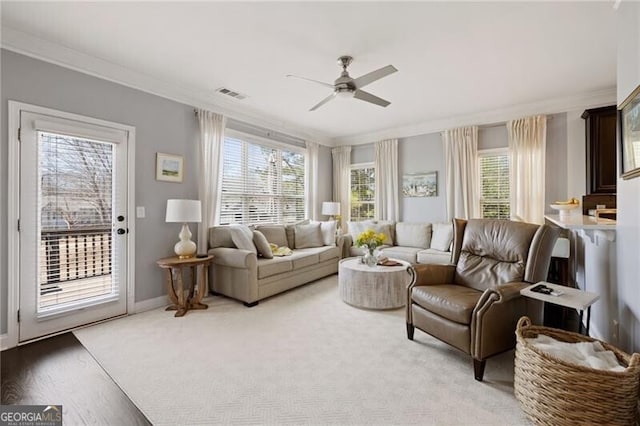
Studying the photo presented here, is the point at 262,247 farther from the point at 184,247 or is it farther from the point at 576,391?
the point at 576,391

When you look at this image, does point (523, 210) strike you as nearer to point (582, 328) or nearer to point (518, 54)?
point (582, 328)

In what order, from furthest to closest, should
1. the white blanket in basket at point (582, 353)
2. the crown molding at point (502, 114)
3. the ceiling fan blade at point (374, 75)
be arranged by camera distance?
the crown molding at point (502, 114)
the ceiling fan blade at point (374, 75)
the white blanket in basket at point (582, 353)

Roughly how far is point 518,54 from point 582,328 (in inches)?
108

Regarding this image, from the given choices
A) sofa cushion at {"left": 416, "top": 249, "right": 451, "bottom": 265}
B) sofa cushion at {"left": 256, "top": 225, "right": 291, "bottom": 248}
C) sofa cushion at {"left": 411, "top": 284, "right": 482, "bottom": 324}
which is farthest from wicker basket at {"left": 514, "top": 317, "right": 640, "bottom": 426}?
sofa cushion at {"left": 256, "top": 225, "right": 291, "bottom": 248}

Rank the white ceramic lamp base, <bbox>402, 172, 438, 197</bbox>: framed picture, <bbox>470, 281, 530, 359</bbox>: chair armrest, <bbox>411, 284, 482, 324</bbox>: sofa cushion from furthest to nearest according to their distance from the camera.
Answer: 1. <bbox>402, 172, 438, 197</bbox>: framed picture
2. the white ceramic lamp base
3. <bbox>411, 284, 482, 324</bbox>: sofa cushion
4. <bbox>470, 281, 530, 359</bbox>: chair armrest

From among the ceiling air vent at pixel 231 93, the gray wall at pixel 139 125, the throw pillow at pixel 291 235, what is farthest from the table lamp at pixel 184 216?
the throw pillow at pixel 291 235

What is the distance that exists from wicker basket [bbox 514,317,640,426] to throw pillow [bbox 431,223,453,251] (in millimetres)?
3081

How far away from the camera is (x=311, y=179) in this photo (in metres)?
5.98

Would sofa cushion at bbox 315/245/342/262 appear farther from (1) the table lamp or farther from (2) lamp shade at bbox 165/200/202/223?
(2) lamp shade at bbox 165/200/202/223

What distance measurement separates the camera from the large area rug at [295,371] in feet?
5.60

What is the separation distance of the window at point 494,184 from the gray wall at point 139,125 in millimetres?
4531

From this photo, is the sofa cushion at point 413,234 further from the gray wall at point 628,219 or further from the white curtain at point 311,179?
the gray wall at point 628,219

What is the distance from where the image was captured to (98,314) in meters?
3.07

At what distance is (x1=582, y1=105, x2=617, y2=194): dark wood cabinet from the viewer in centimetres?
360
